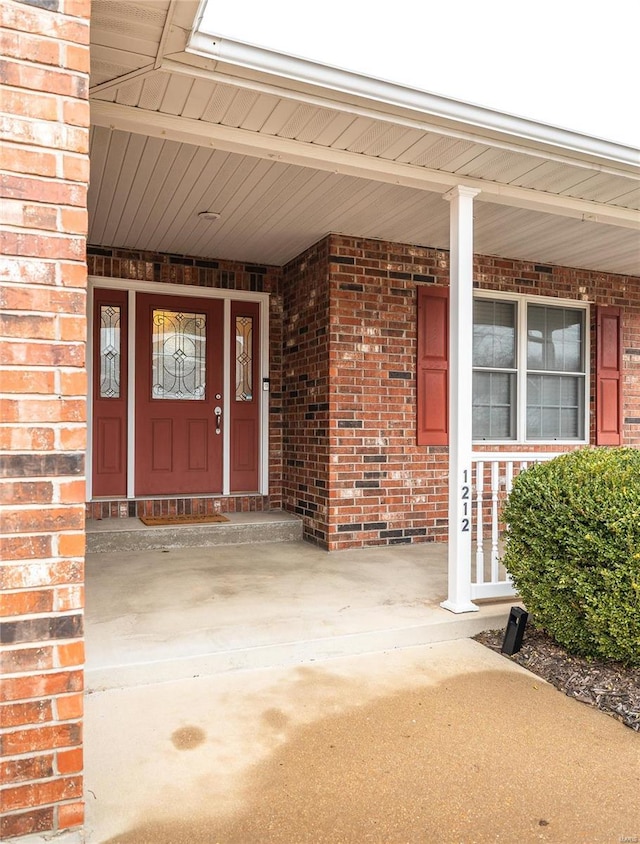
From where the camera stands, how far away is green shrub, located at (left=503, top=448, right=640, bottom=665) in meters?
2.66

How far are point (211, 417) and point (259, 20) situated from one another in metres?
3.73

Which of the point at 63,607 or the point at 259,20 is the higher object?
the point at 259,20

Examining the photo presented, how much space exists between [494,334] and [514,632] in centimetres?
345

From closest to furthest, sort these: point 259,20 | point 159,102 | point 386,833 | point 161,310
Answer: point 386,833 < point 259,20 < point 159,102 < point 161,310

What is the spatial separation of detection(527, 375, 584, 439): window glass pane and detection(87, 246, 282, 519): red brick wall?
2.49 metres

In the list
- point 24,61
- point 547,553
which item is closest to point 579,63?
point 547,553

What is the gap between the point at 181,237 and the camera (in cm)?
518

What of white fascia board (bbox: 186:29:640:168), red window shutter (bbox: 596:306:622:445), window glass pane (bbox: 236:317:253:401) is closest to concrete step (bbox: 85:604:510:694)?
white fascia board (bbox: 186:29:640:168)

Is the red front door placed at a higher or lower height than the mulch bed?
higher

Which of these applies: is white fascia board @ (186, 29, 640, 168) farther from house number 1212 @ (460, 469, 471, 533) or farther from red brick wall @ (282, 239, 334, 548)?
red brick wall @ (282, 239, 334, 548)

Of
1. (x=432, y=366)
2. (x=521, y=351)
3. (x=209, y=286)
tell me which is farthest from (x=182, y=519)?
(x=521, y=351)

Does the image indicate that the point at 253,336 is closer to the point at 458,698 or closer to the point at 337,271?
the point at 337,271

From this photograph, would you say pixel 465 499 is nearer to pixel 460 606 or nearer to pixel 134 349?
pixel 460 606

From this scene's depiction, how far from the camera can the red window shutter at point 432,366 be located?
5.50 metres
